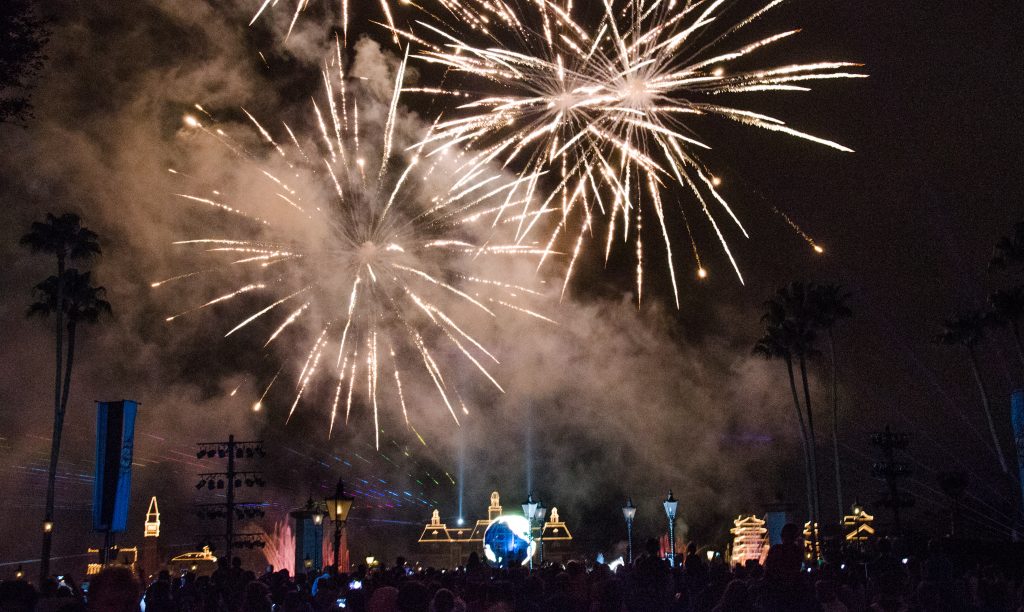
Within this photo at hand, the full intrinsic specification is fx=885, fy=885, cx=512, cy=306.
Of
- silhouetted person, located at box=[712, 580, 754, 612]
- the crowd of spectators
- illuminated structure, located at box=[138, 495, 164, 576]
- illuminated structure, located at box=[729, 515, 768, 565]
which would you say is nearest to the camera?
silhouetted person, located at box=[712, 580, 754, 612]

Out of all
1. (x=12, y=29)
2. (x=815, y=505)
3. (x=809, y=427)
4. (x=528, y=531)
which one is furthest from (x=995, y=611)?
(x=809, y=427)

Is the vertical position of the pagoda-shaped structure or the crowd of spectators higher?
the crowd of spectators

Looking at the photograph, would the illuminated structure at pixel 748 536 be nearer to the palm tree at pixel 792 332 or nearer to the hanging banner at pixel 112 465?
the palm tree at pixel 792 332

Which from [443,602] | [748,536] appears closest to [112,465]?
[443,602]

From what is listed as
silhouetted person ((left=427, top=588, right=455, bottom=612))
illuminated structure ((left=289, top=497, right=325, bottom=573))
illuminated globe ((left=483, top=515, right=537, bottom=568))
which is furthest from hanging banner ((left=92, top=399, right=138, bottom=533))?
silhouetted person ((left=427, top=588, right=455, bottom=612))

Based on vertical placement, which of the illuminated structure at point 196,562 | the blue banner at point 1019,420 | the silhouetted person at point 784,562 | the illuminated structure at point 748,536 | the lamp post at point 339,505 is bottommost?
the illuminated structure at point 196,562

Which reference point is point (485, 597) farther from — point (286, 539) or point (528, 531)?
point (286, 539)

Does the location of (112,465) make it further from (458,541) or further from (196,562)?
(458,541)

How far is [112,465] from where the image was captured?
29.6 metres

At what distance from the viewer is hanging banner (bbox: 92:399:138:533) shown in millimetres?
29375

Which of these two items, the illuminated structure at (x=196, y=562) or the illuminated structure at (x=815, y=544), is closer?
the illuminated structure at (x=815, y=544)

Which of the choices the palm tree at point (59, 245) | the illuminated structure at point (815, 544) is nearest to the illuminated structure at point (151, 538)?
the palm tree at point (59, 245)

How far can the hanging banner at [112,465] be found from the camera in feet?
96.4

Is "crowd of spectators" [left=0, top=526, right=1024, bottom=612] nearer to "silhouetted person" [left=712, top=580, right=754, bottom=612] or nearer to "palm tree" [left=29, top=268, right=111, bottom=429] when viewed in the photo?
"silhouetted person" [left=712, top=580, right=754, bottom=612]
